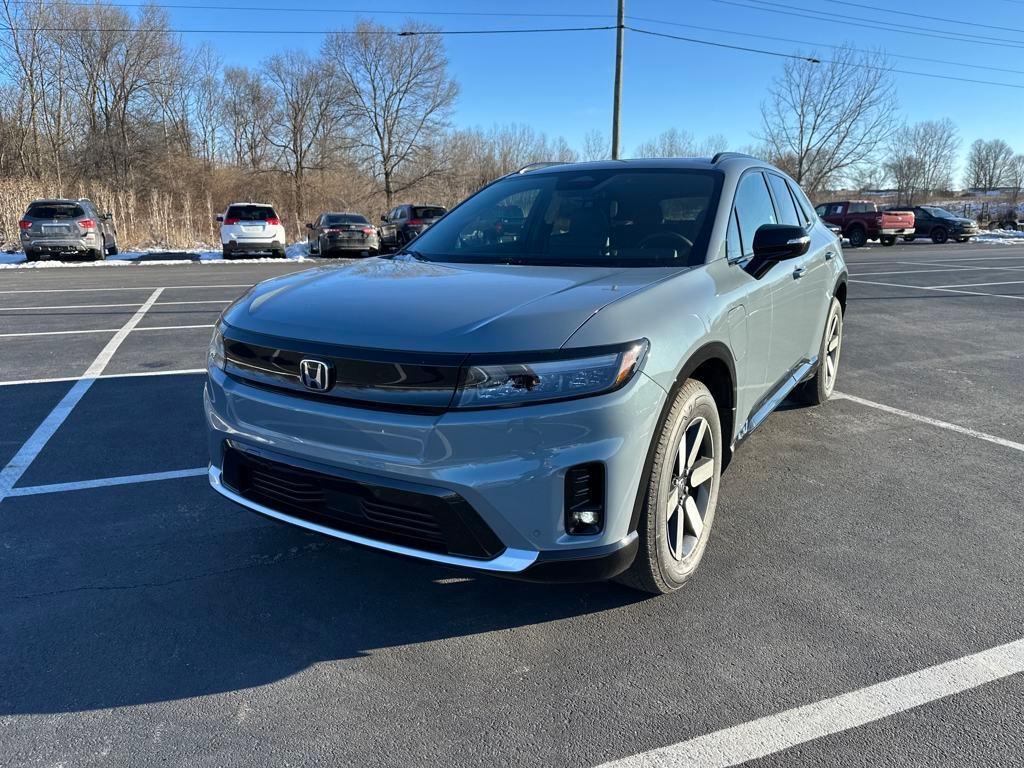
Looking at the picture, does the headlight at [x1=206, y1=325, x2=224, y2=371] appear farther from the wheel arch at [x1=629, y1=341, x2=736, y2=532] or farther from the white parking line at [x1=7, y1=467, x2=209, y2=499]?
the wheel arch at [x1=629, y1=341, x2=736, y2=532]

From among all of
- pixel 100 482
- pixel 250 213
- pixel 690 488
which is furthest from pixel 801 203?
pixel 250 213

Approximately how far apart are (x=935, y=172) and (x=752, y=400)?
292 ft

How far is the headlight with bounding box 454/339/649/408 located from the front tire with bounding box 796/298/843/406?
3534mm

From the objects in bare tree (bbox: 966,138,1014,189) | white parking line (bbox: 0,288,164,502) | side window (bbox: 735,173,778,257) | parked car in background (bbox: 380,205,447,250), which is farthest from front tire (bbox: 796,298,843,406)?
bare tree (bbox: 966,138,1014,189)

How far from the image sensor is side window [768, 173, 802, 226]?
14.5 ft

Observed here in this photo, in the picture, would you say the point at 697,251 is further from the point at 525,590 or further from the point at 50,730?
the point at 50,730

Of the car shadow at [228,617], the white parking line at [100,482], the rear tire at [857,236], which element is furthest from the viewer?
the rear tire at [857,236]

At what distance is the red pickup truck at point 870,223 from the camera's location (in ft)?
96.9

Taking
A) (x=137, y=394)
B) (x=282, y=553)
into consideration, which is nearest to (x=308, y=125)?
(x=137, y=394)

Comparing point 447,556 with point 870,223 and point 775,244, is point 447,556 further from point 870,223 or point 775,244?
point 870,223

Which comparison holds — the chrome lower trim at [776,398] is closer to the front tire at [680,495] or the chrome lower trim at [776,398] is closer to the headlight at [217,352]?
the front tire at [680,495]

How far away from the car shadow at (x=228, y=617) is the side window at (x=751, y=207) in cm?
190

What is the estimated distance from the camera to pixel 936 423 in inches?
202

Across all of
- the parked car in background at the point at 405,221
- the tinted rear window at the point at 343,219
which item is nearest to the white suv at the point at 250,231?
the tinted rear window at the point at 343,219
